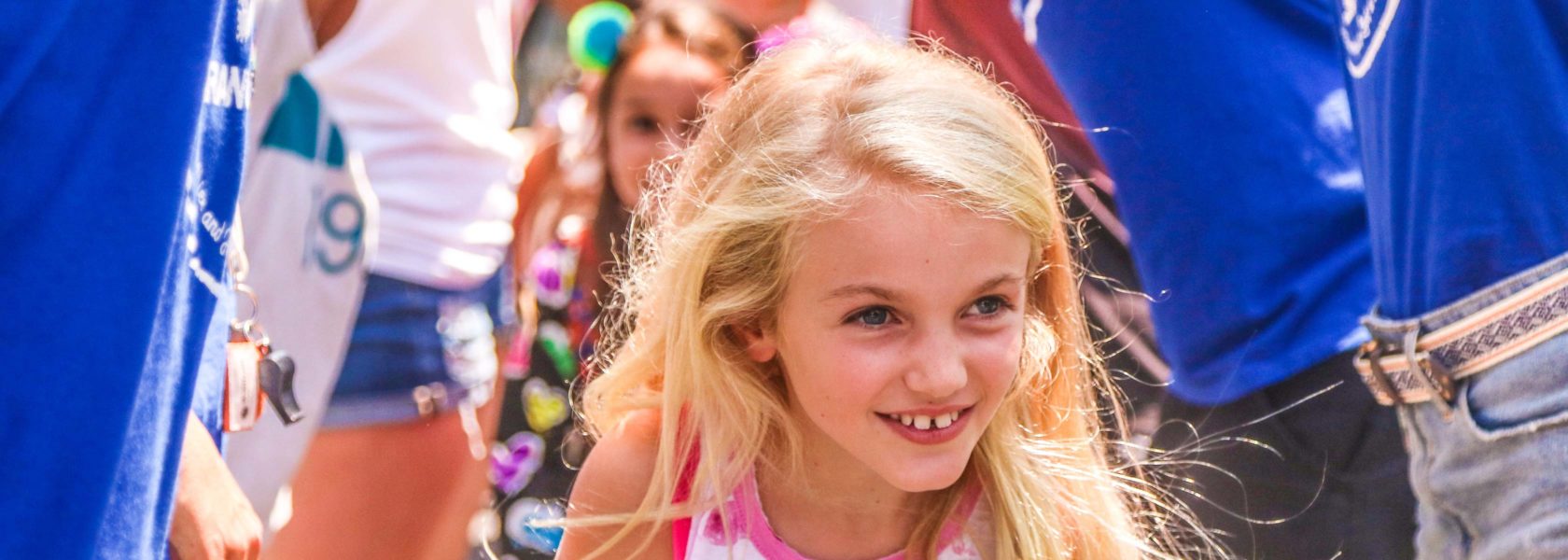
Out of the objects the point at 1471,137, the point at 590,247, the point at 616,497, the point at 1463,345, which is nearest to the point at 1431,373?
the point at 1463,345

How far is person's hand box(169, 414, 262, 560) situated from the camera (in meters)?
1.58

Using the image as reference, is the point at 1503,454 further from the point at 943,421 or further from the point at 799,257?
the point at 799,257

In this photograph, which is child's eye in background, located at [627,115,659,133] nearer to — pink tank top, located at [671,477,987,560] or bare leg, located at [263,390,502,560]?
bare leg, located at [263,390,502,560]

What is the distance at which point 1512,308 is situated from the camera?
60.8 inches

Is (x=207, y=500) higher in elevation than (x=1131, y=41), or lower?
lower

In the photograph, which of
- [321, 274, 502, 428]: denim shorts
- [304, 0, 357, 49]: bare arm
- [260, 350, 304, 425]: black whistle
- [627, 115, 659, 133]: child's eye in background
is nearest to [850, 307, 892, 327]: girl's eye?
[260, 350, 304, 425]: black whistle

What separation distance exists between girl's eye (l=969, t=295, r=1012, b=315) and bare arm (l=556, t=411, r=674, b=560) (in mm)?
471

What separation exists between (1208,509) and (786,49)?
0.88 m

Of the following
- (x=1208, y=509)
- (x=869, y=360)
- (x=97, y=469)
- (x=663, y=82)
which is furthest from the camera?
(x=663, y=82)

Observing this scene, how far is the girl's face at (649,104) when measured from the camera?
3.34 meters

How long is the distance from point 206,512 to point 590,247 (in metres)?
1.98

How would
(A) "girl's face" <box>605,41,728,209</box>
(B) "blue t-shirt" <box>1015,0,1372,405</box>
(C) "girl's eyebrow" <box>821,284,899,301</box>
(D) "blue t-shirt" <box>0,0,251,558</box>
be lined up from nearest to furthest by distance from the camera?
(D) "blue t-shirt" <box>0,0,251,558</box>, (C) "girl's eyebrow" <box>821,284,899,301</box>, (B) "blue t-shirt" <box>1015,0,1372,405</box>, (A) "girl's face" <box>605,41,728,209</box>

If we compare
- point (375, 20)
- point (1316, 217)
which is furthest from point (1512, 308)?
point (375, 20)

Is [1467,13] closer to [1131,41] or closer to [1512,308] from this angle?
[1512,308]
